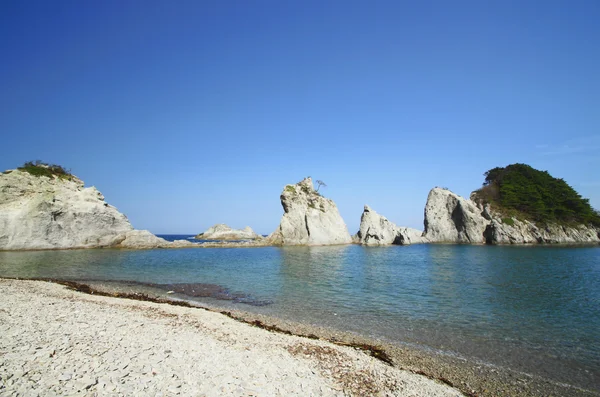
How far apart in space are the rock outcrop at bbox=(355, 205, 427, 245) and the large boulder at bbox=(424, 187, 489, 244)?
8.54 m

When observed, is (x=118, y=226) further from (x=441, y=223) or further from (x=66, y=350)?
(x=441, y=223)

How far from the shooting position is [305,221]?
249ft

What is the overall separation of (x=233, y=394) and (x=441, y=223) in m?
90.5

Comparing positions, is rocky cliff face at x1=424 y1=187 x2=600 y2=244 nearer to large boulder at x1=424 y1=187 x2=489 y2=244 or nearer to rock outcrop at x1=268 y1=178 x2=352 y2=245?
large boulder at x1=424 y1=187 x2=489 y2=244

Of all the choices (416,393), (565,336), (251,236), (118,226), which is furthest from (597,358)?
(251,236)

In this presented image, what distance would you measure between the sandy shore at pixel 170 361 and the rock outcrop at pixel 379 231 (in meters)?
70.8

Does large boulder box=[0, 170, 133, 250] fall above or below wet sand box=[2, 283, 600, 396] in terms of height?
above

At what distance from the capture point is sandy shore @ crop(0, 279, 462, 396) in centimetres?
704

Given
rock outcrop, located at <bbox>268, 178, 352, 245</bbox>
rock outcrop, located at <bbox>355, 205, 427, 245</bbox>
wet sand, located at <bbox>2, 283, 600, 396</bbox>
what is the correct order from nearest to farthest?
wet sand, located at <bbox>2, 283, 600, 396</bbox>
rock outcrop, located at <bbox>268, 178, 352, 245</bbox>
rock outcrop, located at <bbox>355, 205, 427, 245</bbox>

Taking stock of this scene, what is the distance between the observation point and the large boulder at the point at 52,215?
160ft

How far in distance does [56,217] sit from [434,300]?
→ 59.8 metres

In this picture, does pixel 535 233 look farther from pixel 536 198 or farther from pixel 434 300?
pixel 434 300

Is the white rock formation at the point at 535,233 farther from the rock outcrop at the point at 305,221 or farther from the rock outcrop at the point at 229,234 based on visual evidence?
the rock outcrop at the point at 229,234

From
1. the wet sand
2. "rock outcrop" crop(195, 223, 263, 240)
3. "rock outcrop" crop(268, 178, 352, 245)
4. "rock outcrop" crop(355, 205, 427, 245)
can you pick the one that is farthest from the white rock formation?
"rock outcrop" crop(195, 223, 263, 240)
